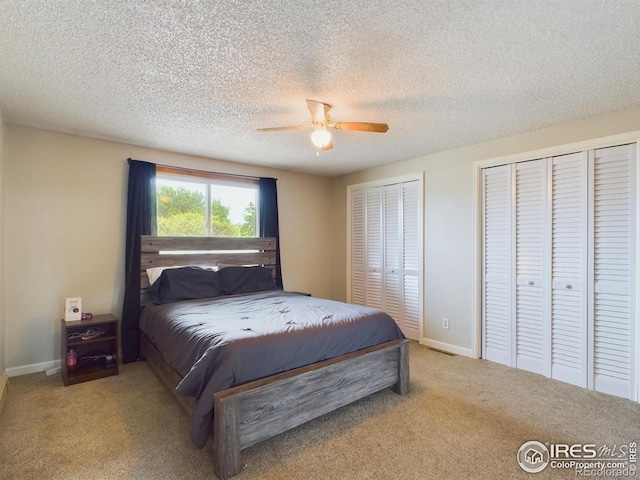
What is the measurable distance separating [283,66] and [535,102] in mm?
1990

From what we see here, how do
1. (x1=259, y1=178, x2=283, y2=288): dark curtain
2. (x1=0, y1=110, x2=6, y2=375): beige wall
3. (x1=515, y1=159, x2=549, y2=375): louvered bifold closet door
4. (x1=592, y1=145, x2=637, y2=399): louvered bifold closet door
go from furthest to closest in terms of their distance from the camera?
(x1=259, y1=178, x2=283, y2=288): dark curtain
(x1=515, y1=159, x2=549, y2=375): louvered bifold closet door
(x1=0, y1=110, x2=6, y2=375): beige wall
(x1=592, y1=145, x2=637, y2=399): louvered bifold closet door

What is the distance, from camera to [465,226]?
3.73 metres

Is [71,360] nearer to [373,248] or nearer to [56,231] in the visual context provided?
[56,231]

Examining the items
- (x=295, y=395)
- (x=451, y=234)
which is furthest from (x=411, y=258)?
(x=295, y=395)

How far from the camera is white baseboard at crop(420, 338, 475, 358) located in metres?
3.68

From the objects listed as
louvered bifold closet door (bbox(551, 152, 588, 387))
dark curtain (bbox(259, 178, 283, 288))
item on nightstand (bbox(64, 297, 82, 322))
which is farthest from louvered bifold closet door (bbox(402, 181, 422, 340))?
item on nightstand (bbox(64, 297, 82, 322))

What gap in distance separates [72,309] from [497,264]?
14.1 ft

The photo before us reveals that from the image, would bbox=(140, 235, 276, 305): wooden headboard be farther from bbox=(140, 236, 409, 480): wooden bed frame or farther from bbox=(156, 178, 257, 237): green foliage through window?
bbox=(140, 236, 409, 480): wooden bed frame

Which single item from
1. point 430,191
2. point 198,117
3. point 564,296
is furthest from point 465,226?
point 198,117

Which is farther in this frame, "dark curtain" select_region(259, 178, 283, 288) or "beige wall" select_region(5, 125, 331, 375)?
"dark curtain" select_region(259, 178, 283, 288)

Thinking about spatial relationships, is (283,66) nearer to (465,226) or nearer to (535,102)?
(535,102)

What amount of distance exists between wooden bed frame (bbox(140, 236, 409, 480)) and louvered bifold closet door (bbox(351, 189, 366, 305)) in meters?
2.12

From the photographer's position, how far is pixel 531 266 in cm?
325

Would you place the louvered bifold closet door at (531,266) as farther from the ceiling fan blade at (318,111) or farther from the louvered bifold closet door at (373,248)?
the ceiling fan blade at (318,111)
